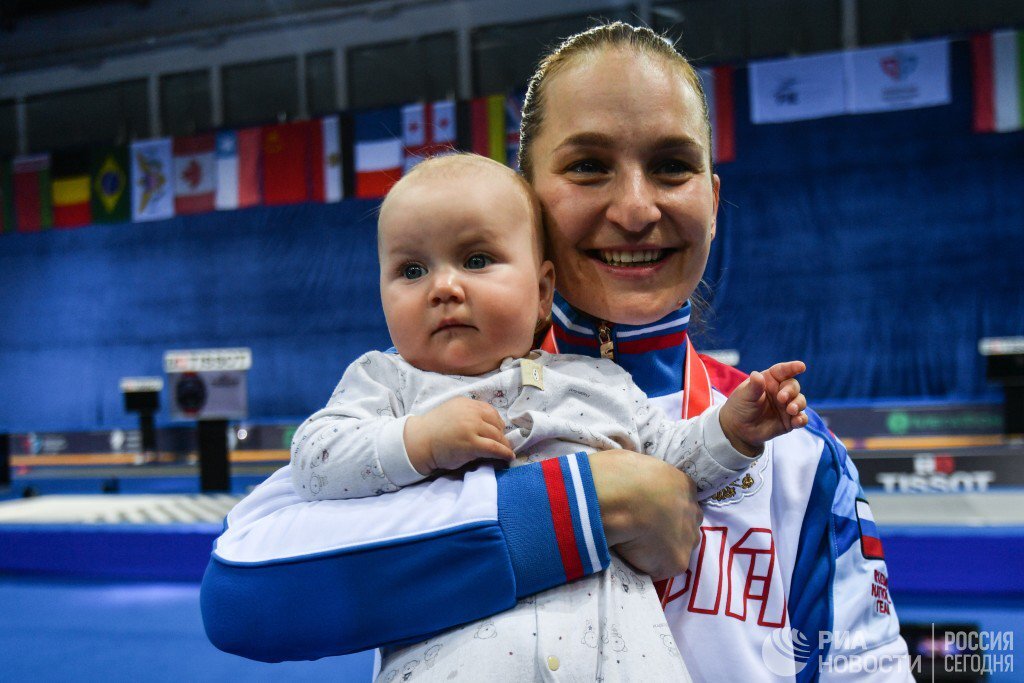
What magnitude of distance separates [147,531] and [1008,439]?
5644 millimetres

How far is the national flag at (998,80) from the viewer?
6.26 metres

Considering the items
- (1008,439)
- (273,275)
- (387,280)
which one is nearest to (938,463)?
(1008,439)

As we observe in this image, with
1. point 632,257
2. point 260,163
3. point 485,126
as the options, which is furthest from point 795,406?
point 260,163

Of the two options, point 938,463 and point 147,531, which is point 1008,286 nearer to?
point 938,463

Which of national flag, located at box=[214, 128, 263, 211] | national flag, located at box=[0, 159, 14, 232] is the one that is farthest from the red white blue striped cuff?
national flag, located at box=[0, 159, 14, 232]

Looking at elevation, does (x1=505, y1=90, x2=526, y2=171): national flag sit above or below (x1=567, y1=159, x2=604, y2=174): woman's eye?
above

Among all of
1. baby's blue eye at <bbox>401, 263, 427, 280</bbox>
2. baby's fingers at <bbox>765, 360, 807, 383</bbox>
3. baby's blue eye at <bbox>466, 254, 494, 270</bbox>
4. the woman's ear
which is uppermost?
baby's blue eye at <bbox>466, 254, 494, 270</bbox>

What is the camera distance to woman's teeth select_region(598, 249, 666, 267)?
0.87 metres

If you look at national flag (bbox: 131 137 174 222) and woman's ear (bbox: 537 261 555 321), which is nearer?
woman's ear (bbox: 537 261 555 321)

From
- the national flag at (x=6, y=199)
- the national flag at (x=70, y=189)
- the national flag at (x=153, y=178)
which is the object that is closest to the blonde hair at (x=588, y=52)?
the national flag at (x=153, y=178)

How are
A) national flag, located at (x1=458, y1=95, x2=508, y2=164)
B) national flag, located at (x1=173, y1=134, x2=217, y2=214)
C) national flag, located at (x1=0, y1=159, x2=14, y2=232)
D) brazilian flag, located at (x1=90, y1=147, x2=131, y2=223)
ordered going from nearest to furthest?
national flag, located at (x1=458, y1=95, x2=508, y2=164) < national flag, located at (x1=173, y1=134, x2=217, y2=214) < brazilian flag, located at (x1=90, y1=147, x2=131, y2=223) < national flag, located at (x1=0, y1=159, x2=14, y2=232)

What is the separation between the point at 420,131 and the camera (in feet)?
24.9

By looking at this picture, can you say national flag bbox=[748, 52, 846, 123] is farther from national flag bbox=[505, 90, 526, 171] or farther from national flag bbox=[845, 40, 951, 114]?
national flag bbox=[505, 90, 526, 171]

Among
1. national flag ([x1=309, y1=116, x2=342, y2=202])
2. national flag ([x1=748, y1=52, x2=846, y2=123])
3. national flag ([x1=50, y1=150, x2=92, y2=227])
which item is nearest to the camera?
national flag ([x1=748, y1=52, x2=846, y2=123])
